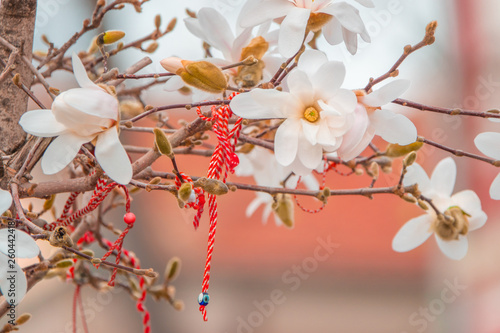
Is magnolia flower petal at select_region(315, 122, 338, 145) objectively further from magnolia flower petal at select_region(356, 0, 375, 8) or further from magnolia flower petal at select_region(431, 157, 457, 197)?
magnolia flower petal at select_region(431, 157, 457, 197)

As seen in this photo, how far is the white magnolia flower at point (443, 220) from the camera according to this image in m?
0.46

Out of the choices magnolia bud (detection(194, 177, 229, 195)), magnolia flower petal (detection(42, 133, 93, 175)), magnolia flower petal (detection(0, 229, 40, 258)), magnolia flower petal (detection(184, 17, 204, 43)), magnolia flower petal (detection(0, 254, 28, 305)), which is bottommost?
magnolia flower petal (detection(0, 254, 28, 305))

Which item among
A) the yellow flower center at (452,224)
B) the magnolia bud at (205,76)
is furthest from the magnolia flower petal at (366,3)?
the yellow flower center at (452,224)

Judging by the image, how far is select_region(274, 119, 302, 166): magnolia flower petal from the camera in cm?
33

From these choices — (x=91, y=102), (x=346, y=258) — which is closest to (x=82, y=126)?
(x=91, y=102)

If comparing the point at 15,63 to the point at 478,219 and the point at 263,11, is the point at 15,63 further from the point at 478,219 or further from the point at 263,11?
the point at 478,219

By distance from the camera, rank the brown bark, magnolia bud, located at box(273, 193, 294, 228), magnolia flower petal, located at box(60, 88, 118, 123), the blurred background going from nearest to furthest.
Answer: magnolia flower petal, located at box(60, 88, 118, 123) → the brown bark → magnolia bud, located at box(273, 193, 294, 228) → the blurred background

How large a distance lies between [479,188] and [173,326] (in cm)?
141

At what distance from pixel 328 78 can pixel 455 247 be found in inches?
9.2

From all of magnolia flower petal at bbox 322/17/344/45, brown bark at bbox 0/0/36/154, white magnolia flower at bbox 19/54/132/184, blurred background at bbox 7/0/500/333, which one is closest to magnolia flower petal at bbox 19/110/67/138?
white magnolia flower at bbox 19/54/132/184

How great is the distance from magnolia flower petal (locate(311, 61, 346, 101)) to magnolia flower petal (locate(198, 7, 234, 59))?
12 cm

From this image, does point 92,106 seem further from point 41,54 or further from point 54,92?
point 41,54

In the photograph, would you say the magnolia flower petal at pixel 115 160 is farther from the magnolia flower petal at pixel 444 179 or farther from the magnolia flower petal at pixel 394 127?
the magnolia flower petal at pixel 444 179

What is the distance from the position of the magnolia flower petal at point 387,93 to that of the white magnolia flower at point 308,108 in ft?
0.08
